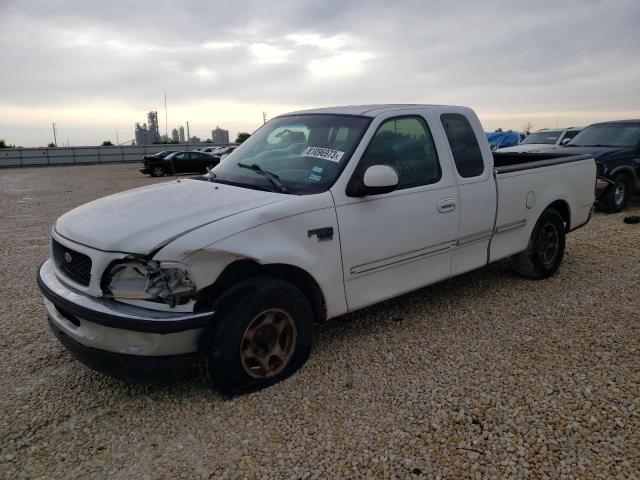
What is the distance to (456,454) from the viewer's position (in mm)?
2531

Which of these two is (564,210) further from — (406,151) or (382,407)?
(382,407)

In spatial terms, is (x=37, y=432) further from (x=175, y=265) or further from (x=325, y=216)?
(x=325, y=216)

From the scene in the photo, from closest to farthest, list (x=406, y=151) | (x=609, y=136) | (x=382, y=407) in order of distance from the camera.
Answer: (x=382, y=407)
(x=406, y=151)
(x=609, y=136)

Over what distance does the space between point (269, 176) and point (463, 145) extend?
1.80 m

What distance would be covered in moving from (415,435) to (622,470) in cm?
99

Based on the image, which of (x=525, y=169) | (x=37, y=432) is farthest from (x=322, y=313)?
(x=525, y=169)

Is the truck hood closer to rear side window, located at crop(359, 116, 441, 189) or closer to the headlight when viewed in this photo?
the headlight

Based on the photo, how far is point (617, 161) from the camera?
946cm

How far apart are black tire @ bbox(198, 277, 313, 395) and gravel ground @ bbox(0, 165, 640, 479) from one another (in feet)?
0.40

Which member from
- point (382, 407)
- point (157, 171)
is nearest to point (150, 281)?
point (382, 407)

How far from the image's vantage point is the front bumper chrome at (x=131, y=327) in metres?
2.68

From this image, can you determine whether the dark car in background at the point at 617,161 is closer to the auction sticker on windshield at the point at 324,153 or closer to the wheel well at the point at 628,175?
the wheel well at the point at 628,175

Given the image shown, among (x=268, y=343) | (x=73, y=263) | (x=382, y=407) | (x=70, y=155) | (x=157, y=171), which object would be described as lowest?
(x=382, y=407)

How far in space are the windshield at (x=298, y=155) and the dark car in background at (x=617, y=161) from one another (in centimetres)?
704
